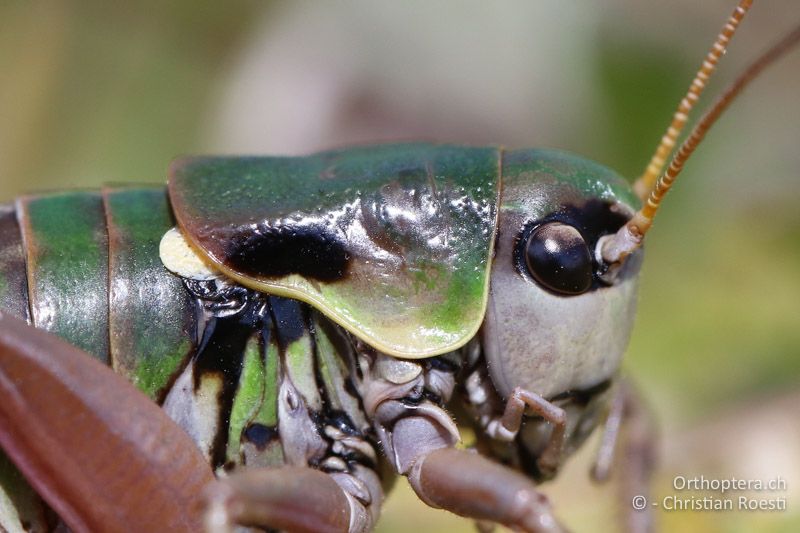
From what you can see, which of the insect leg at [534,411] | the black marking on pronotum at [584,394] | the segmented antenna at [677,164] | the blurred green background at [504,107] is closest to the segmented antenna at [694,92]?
the segmented antenna at [677,164]

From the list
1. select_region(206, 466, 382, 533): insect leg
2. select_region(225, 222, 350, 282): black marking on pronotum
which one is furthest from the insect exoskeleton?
select_region(206, 466, 382, 533): insect leg

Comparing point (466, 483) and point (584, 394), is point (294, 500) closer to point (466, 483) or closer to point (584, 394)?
point (466, 483)

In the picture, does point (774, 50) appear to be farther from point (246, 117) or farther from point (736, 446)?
point (246, 117)

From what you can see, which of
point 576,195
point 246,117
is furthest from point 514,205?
point 246,117

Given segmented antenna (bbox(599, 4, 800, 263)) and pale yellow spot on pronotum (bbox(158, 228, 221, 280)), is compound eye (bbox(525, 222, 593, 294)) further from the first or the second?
pale yellow spot on pronotum (bbox(158, 228, 221, 280))

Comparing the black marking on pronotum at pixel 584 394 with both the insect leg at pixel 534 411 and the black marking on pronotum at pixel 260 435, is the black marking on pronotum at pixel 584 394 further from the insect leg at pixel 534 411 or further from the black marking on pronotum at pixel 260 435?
the black marking on pronotum at pixel 260 435

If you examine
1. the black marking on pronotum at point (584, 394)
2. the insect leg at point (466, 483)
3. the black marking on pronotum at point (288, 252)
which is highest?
the black marking on pronotum at point (288, 252)

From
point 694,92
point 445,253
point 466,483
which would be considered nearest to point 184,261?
point 445,253
